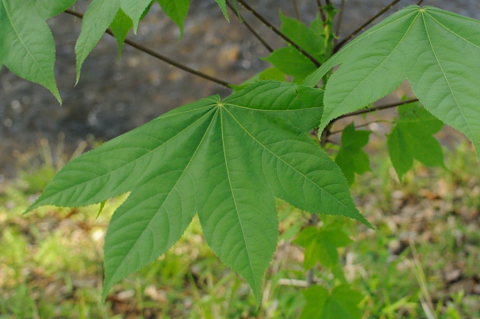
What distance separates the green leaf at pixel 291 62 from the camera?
39.8 inches

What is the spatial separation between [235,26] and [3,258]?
13.3ft

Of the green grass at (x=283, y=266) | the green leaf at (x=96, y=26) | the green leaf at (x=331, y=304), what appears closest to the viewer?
the green leaf at (x=96, y=26)

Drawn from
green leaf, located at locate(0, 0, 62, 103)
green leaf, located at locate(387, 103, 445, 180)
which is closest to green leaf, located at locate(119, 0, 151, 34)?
green leaf, located at locate(0, 0, 62, 103)

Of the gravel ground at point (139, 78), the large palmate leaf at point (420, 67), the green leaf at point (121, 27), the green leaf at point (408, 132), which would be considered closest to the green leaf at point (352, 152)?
the green leaf at point (408, 132)

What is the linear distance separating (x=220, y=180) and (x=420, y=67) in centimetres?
37

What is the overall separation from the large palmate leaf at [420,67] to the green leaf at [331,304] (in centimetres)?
78

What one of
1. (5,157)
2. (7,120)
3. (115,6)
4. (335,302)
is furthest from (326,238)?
(7,120)

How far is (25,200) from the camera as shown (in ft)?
11.5

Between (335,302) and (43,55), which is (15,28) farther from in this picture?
(335,302)

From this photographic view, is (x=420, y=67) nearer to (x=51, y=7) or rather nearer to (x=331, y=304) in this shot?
(x=51, y=7)

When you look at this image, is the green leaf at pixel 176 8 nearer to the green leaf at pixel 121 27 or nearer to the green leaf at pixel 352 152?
the green leaf at pixel 121 27

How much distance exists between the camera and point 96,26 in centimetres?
73

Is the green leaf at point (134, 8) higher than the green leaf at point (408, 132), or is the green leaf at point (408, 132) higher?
the green leaf at point (134, 8)

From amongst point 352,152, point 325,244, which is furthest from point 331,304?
point 352,152
